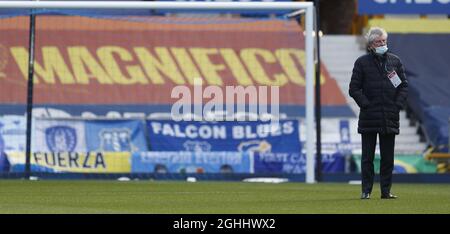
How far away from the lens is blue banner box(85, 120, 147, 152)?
24047 mm

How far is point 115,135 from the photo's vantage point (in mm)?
24375

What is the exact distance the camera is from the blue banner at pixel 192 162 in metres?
22.9

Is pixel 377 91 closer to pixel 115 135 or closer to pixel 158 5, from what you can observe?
pixel 158 5

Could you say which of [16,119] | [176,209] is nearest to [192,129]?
[16,119]

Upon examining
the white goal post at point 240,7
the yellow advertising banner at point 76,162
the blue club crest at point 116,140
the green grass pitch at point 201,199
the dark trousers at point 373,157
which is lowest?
the green grass pitch at point 201,199

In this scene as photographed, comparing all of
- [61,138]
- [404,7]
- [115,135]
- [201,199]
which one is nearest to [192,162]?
[115,135]

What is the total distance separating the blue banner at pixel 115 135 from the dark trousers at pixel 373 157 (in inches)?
417

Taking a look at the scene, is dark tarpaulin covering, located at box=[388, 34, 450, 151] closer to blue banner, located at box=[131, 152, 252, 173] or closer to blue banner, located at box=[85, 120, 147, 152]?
blue banner, located at box=[131, 152, 252, 173]

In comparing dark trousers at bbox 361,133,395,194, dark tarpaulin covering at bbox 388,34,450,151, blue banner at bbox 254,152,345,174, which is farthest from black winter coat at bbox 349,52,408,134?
dark tarpaulin covering at bbox 388,34,450,151

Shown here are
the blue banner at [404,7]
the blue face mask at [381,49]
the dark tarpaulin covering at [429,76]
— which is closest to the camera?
the blue face mask at [381,49]

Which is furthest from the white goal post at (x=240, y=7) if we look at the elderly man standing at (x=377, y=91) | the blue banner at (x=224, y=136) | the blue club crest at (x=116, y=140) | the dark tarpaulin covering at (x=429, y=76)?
the elderly man standing at (x=377, y=91)

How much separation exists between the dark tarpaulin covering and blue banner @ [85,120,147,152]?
19.7 feet

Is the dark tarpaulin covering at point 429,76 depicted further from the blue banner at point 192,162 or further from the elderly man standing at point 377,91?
the elderly man standing at point 377,91

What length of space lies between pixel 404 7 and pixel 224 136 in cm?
422
